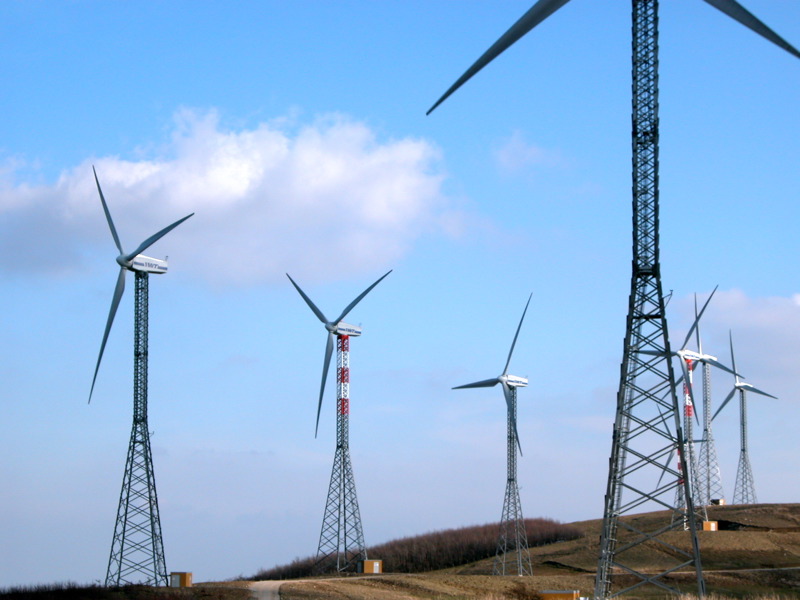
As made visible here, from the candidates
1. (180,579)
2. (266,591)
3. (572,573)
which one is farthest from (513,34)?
(572,573)

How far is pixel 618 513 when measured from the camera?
135ft

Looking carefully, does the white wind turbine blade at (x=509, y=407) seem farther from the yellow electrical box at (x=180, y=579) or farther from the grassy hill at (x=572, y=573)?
the yellow electrical box at (x=180, y=579)

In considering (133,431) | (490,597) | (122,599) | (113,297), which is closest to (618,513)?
(490,597)

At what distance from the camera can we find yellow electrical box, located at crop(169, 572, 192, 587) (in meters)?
57.9

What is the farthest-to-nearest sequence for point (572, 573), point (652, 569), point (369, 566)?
point (572, 573), point (369, 566), point (652, 569)

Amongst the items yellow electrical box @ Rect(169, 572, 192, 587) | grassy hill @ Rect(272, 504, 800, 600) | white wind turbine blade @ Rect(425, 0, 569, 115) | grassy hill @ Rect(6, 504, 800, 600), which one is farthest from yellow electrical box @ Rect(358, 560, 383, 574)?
white wind turbine blade @ Rect(425, 0, 569, 115)

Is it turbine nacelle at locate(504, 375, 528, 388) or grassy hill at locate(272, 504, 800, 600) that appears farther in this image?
turbine nacelle at locate(504, 375, 528, 388)

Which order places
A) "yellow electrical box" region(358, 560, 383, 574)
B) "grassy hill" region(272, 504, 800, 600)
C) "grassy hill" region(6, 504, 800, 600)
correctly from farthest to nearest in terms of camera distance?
"yellow electrical box" region(358, 560, 383, 574) → "grassy hill" region(272, 504, 800, 600) → "grassy hill" region(6, 504, 800, 600)

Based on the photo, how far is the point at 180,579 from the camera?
58.2 meters

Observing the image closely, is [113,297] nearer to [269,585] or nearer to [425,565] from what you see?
[269,585]

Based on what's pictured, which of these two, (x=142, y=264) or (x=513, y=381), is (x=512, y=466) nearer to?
(x=513, y=381)

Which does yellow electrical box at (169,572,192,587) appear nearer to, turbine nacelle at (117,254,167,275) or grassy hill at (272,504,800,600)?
grassy hill at (272,504,800,600)

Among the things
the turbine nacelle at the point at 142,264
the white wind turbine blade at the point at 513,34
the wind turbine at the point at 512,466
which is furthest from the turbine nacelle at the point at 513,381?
the white wind turbine blade at the point at 513,34

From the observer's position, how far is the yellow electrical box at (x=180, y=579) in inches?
Result: 2281
